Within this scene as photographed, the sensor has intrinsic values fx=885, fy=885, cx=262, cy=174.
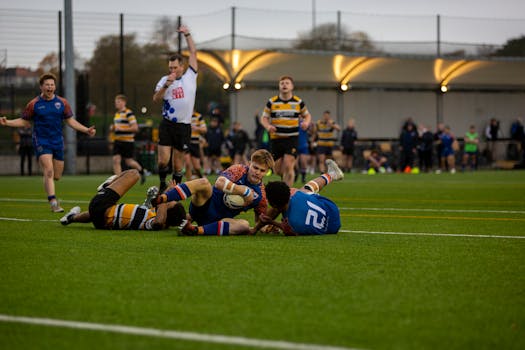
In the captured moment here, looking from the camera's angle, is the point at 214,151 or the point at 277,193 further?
the point at 214,151

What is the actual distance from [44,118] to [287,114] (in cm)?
532

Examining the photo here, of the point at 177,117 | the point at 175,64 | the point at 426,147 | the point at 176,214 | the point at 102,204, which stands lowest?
the point at 176,214

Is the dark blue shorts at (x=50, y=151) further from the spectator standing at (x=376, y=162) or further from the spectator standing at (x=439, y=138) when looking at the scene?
the spectator standing at (x=439, y=138)

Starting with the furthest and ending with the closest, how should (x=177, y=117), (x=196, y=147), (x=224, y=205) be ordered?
(x=196, y=147), (x=177, y=117), (x=224, y=205)

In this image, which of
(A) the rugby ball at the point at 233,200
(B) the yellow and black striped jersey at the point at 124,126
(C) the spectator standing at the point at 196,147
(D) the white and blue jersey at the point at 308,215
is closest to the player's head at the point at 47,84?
(A) the rugby ball at the point at 233,200

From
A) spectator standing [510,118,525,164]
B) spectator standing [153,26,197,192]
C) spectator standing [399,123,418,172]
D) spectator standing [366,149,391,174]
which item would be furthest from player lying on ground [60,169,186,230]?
spectator standing [510,118,525,164]

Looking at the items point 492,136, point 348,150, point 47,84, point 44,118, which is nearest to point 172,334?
point 47,84

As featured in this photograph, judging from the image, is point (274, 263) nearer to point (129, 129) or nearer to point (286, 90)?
point (286, 90)

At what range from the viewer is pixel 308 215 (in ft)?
30.3

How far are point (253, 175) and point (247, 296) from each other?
11.5 ft

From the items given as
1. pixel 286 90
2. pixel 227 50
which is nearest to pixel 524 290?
pixel 286 90

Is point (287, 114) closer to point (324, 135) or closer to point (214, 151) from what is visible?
point (324, 135)

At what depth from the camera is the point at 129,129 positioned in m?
22.4

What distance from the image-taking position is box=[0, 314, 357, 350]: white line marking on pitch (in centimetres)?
434
